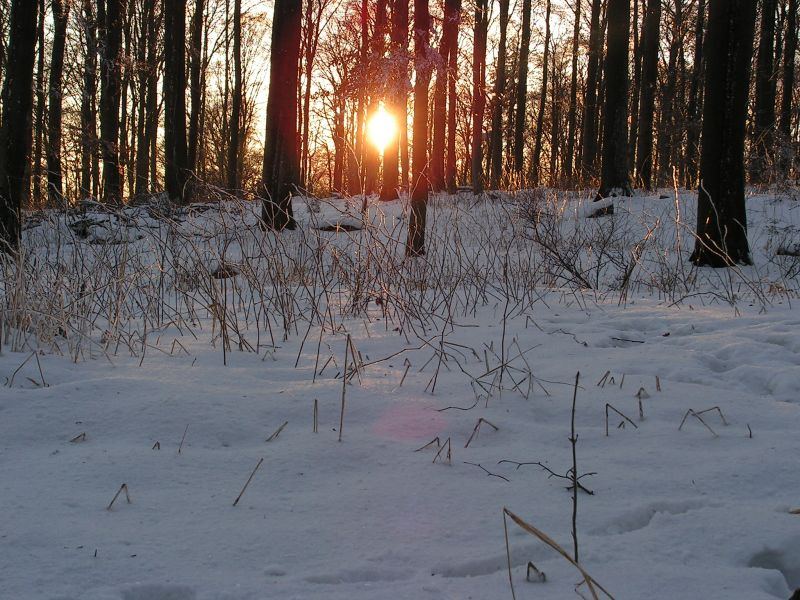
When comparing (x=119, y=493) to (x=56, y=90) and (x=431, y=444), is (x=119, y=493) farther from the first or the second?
(x=56, y=90)

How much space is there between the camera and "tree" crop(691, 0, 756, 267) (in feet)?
17.9

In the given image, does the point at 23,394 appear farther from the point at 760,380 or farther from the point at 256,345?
the point at 760,380

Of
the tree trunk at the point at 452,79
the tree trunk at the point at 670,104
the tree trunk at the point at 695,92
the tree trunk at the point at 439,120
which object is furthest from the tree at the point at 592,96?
the tree trunk at the point at 439,120

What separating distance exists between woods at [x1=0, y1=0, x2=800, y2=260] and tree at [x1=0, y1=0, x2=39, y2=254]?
2 centimetres

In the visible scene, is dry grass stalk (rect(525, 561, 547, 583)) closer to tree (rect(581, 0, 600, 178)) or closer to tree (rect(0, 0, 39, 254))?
tree (rect(0, 0, 39, 254))

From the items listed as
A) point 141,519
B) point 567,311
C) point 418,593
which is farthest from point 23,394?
point 567,311

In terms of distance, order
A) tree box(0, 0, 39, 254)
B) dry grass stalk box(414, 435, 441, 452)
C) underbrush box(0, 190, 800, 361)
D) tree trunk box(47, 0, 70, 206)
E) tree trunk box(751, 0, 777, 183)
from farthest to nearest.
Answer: tree trunk box(751, 0, 777, 183), tree trunk box(47, 0, 70, 206), tree box(0, 0, 39, 254), underbrush box(0, 190, 800, 361), dry grass stalk box(414, 435, 441, 452)

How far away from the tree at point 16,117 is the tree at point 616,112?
7965mm

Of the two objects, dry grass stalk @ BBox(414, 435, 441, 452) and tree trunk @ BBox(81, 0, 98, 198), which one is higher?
tree trunk @ BBox(81, 0, 98, 198)

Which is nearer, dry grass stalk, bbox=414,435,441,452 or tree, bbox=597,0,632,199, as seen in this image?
dry grass stalk, bbox=414,435,441,452

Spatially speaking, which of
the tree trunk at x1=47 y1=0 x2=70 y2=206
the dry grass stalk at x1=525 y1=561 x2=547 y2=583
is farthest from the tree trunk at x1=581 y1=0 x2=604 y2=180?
the dry grass stalk at x1=525 y1=561 x2=547 y2=583

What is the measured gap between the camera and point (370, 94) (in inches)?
391

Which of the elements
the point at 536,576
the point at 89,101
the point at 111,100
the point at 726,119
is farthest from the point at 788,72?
the point at 89,101

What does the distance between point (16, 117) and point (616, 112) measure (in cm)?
831
